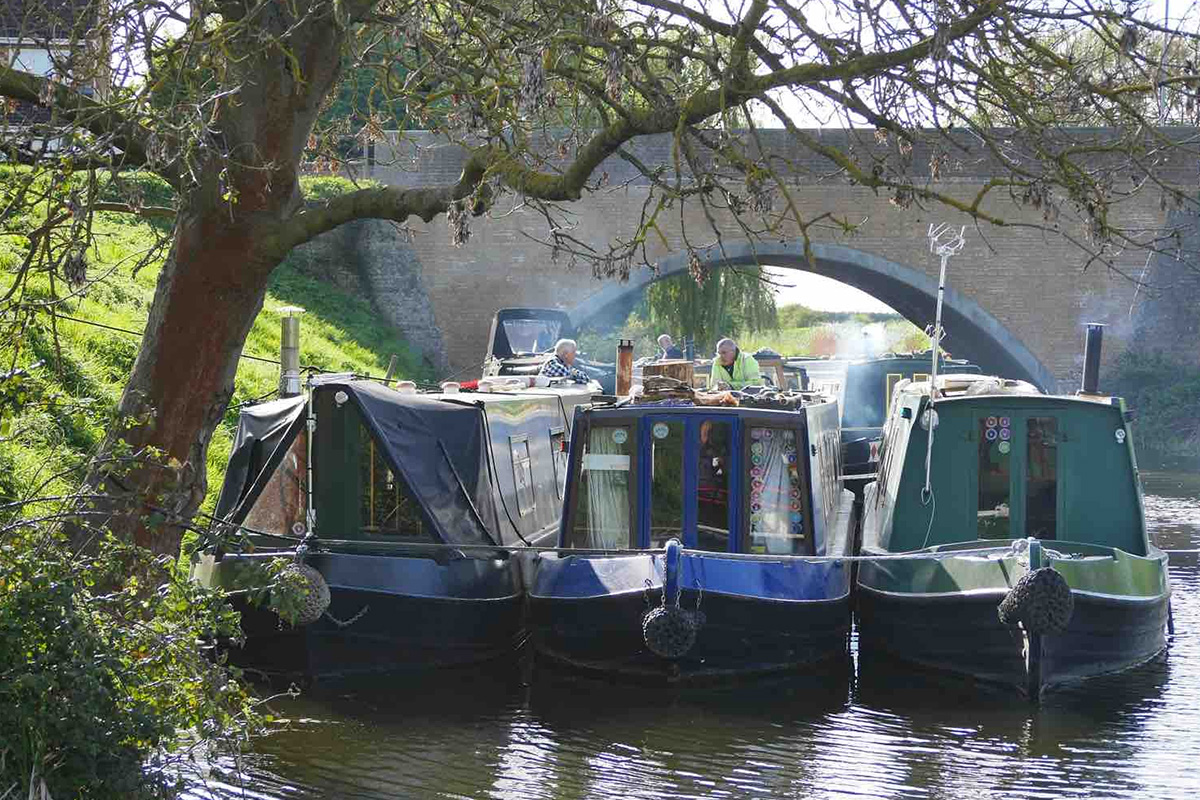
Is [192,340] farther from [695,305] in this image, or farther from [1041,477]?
[695,305]

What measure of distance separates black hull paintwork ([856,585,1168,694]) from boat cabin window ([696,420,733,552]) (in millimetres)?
1272

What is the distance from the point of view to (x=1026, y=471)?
10.1m

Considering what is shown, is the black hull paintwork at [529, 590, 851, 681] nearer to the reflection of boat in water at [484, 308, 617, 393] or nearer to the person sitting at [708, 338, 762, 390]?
the person sitting at [708, 338, 762, 390]

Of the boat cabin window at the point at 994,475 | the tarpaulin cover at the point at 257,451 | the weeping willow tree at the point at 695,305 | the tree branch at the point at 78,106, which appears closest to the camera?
the tree branch at the point at 78,106

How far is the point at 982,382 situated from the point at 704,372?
487 cm

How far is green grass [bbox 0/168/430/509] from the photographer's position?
5754 millimetres

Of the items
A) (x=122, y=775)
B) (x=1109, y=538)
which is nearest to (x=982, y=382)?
(x=1109, y=538)

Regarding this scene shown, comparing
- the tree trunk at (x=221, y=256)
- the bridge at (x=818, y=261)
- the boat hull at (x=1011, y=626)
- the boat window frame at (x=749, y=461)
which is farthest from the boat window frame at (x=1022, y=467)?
the bridge at (x=818, y=261)

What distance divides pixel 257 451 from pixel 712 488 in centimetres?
299

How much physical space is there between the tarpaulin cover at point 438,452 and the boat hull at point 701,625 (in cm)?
70

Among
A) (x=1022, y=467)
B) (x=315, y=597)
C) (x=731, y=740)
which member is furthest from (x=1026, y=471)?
(x=315, y=597)

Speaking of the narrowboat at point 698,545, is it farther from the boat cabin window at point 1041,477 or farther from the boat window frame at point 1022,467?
the boat cabin window at point 1041,477

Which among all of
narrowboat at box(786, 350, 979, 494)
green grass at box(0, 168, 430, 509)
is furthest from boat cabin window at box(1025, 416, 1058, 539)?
narrowboat at box(786, 350, 979, 494)

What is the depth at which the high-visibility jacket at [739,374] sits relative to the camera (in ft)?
38.8
